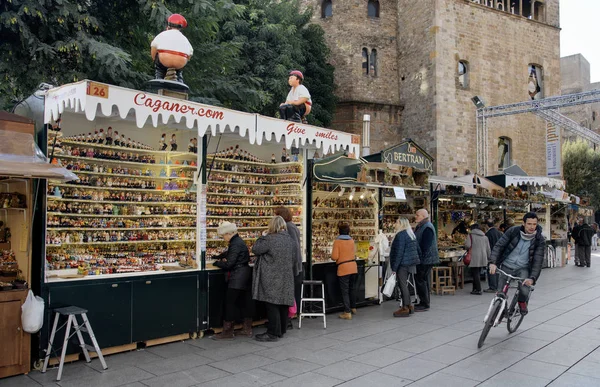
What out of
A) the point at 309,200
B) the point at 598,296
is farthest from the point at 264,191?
the point at 598,296

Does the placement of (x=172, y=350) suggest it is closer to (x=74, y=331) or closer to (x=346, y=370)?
(x=74, y=331)

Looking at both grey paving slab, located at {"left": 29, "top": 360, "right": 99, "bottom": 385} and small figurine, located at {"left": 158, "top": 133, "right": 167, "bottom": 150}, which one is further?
small figurine, located at {"left": 158, "top": 133, "right": 167, "bottom": 150}

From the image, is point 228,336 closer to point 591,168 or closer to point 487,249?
point 487,249

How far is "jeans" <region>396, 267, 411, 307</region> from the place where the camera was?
825cm

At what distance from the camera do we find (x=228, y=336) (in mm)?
6730

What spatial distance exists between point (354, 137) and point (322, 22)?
19306 mm

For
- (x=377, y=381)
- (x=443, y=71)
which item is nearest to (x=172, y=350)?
(x=377, y=381)

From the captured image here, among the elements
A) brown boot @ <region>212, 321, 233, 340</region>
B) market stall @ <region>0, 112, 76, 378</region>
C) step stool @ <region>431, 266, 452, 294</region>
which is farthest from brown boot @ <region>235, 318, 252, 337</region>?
step stool @ <region>431, 266, 452, 294</region>

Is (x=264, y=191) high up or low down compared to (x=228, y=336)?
up

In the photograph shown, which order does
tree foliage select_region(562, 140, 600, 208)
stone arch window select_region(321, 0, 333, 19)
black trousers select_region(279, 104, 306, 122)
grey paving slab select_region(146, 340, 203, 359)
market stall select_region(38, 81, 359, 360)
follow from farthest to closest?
tree foliage select_region(562, 140, 600, 208)
stone arch window select_region(321, 0, 333, 19)
black trousers select_region(279, 104, 306, 122)
grey paving slab select_region(146, 340, 203, 359)
market stall select_region(38, 81, 359, 360)

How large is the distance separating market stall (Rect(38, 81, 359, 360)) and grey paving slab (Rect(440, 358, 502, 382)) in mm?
3202

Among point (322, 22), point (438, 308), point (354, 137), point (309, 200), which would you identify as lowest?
point (438, 308)

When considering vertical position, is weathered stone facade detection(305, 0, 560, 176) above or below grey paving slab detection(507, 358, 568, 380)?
above

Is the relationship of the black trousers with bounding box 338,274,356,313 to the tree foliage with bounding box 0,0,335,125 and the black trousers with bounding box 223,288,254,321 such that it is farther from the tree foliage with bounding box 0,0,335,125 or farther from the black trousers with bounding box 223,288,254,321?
the tree foliage with bounding box 0,0,335,125
